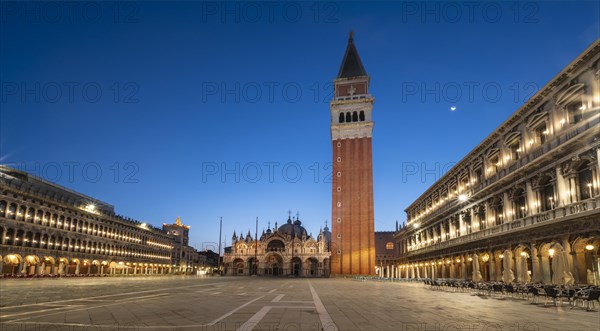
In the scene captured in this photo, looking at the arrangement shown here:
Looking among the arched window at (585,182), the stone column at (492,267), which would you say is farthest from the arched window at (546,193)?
the stone column at (492,267)

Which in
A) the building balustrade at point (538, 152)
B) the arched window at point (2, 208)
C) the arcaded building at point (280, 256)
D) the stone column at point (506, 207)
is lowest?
the arcaded building at point (280, 256)

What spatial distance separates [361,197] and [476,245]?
1706 inches

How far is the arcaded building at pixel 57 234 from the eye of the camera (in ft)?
199

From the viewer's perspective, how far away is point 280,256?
4916 inches

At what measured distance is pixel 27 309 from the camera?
14641 millimetres

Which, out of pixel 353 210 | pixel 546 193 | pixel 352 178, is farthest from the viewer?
pixel 352 178

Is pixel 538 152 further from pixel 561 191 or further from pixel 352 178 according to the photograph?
pixel 352 178

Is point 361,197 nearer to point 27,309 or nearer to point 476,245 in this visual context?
point 476,245

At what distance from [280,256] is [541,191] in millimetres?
99914

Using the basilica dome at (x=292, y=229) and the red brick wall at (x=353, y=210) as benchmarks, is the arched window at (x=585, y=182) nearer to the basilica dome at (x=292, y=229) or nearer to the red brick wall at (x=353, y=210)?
the red brick wall at (x=353, y=210)

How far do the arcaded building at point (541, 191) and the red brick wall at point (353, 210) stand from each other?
33927 mm

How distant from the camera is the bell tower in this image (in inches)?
3297

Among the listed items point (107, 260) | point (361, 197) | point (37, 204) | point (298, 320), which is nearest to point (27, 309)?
point (298, 320)

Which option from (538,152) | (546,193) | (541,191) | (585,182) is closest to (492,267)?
(541,191)
